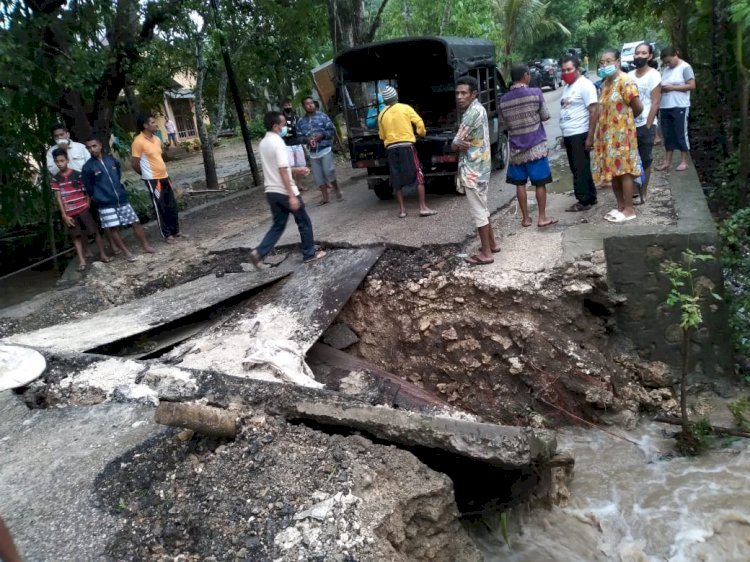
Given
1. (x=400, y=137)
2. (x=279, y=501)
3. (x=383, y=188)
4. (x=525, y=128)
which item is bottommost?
(x=279, y=501)

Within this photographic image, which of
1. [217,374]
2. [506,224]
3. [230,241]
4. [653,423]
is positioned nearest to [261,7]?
[230,241]

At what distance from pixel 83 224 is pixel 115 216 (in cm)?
47

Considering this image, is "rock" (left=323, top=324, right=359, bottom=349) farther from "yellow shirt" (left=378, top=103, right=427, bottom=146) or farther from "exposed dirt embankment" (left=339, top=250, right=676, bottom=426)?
"yellow shirt" (left=378, top=103, right=427, bottom=146)

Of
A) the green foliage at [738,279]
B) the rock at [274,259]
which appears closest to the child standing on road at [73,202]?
→ the rock at [274,259]

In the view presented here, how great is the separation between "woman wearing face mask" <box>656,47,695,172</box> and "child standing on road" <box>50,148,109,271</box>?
704 cm

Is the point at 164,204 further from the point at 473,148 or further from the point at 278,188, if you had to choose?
the point at 473,148

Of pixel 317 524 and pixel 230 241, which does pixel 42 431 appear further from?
pixel 230 241

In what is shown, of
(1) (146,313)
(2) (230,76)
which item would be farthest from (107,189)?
(2) (230,76)

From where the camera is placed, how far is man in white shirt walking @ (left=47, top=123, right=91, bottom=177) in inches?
268

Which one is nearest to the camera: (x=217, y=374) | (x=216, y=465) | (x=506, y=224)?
(x=216, y=465)

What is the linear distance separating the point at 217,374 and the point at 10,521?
4.60 ft

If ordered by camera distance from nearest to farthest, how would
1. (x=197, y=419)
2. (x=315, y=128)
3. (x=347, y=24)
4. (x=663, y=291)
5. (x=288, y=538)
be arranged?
(x=288, y=538)
(x=197, y=419)
(x=663, y=291)
(x=315, y=128)
(x=347, y=24)

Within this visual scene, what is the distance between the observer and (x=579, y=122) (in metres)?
5.70

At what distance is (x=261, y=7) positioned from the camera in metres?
11.4
